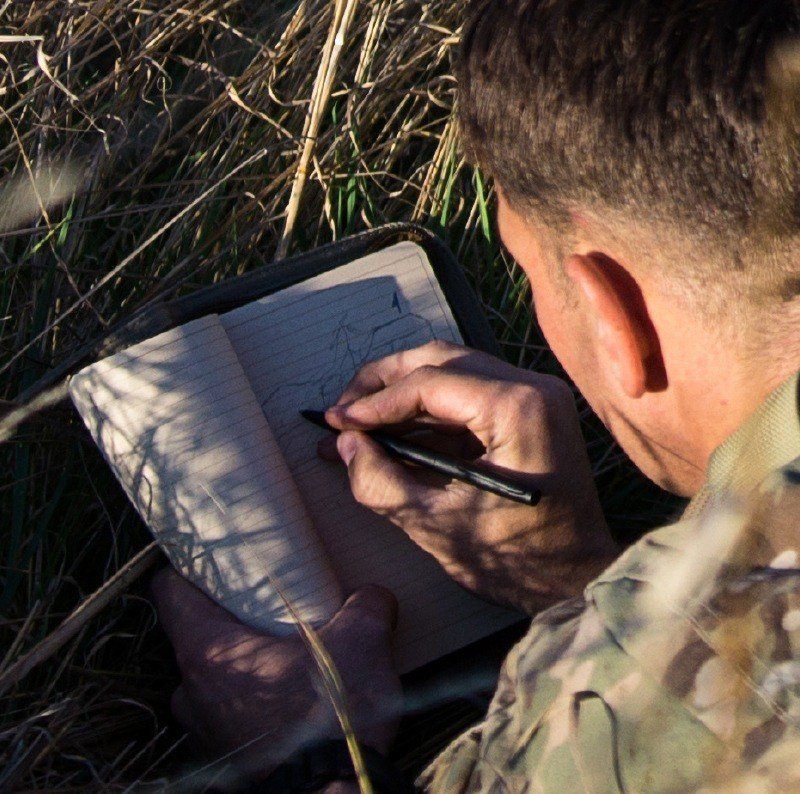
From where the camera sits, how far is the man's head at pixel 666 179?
3.09 ft

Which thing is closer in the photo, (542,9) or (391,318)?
(542,9)

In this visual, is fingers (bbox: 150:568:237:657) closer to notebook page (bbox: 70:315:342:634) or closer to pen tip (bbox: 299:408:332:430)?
notebook page (bbox: 70:315:342:634)

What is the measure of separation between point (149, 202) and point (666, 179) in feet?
3.88

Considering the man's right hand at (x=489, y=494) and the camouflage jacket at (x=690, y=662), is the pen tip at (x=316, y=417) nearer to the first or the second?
the man's right hand at (x=489, y=494)

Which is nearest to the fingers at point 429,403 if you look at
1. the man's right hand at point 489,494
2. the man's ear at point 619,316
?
the man's right hand at point 489,494

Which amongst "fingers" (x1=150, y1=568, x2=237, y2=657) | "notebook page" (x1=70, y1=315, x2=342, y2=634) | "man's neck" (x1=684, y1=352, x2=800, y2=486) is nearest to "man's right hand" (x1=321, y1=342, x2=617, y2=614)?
"notebook page" (x1=70, y1=315, x2=342, y2=634)

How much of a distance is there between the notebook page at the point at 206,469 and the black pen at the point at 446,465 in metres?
0.10

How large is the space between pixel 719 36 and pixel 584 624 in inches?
20.6

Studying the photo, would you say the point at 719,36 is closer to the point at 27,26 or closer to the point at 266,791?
the point at 266,791

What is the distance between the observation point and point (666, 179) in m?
0.98

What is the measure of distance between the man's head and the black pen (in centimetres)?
26

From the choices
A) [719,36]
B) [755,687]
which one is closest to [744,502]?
[755,687]

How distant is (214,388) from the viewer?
1398 mm

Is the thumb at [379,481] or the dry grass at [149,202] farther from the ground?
the dry grass at [149,202]
